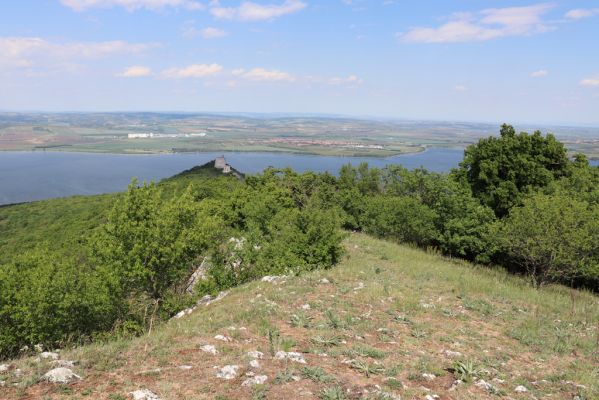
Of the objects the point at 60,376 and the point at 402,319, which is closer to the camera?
the point at 60,376

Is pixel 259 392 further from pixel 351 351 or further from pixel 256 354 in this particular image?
pixel 351 351

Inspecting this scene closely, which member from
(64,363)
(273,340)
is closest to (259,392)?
(273,340)

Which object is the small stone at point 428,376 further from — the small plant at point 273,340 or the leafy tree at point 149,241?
the leafy tree at point 149,241

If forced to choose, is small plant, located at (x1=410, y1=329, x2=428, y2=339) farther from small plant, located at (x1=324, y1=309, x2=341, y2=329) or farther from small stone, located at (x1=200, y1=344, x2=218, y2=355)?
small stone, located at (x1=200, y1=344, x2=218, y2=355)

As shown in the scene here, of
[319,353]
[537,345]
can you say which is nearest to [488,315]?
[537,345]

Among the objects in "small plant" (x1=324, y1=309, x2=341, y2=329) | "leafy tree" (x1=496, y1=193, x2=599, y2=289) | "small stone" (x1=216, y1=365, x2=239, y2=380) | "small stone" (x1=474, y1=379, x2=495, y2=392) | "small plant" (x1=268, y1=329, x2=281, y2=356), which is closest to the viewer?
"small stone" (x1=216, y1=365, x2=239, y2=380)

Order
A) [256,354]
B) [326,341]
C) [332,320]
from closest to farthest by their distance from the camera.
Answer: [256,354] < [326,341] < [332,320]

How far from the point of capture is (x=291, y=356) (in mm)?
10062

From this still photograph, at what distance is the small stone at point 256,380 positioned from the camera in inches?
338

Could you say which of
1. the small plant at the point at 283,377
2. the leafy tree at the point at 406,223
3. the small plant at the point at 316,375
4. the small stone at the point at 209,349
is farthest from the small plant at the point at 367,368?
the leafy tree at the point at 406,223

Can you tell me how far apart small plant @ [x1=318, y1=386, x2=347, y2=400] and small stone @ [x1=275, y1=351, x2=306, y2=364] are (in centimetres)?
155

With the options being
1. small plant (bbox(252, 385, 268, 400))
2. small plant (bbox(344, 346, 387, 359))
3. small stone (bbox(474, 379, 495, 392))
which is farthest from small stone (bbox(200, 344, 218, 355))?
small stone (bbox(474, 379, 495, 392))

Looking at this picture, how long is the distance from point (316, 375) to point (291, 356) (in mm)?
1108

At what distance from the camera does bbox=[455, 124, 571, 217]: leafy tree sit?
42156 millimetres
